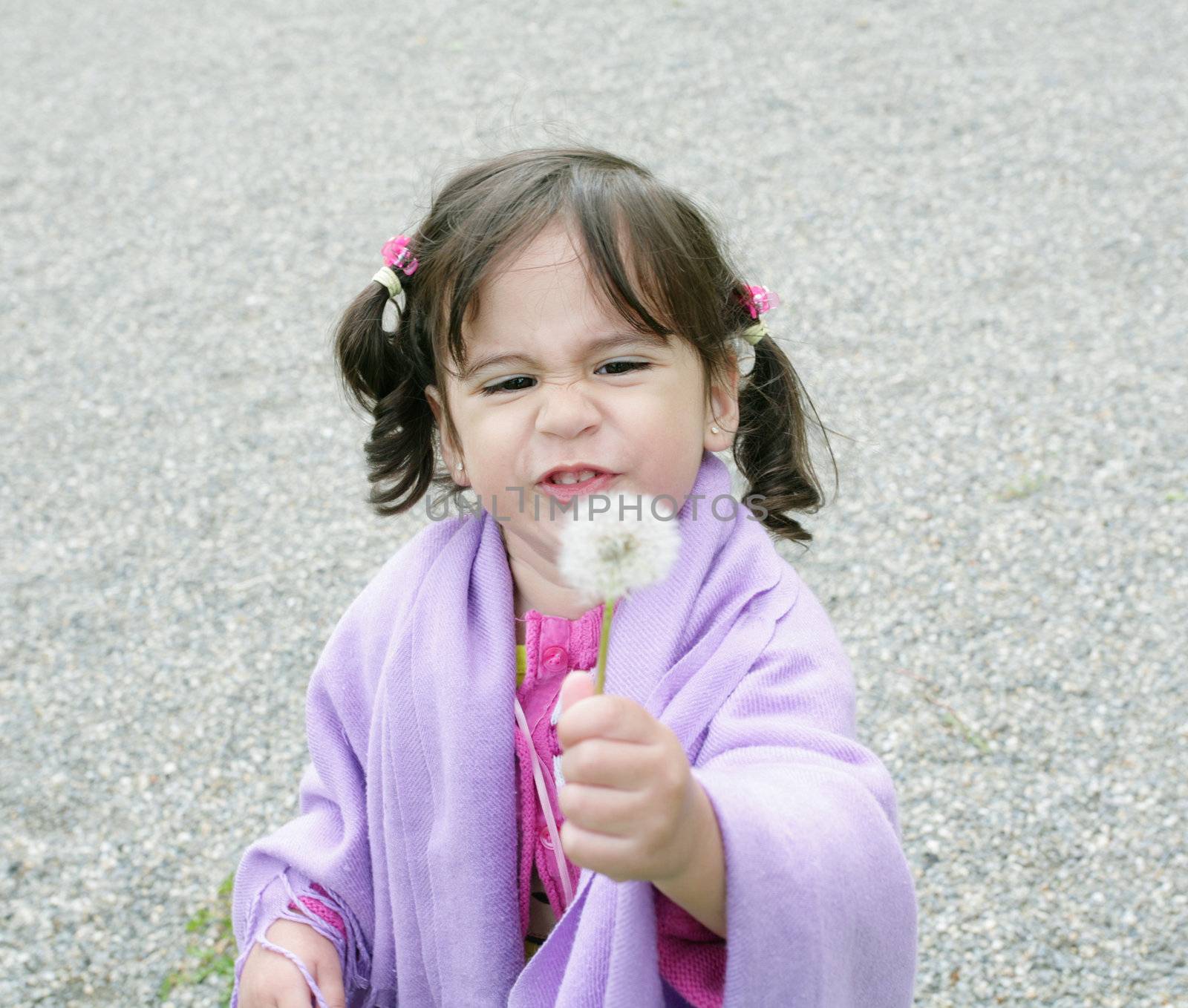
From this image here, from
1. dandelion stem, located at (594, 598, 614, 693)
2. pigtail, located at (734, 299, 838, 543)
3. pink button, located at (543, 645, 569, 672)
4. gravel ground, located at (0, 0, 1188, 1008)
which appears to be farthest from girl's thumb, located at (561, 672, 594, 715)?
gravel ground, located at (0, 0, 1188, 1008)

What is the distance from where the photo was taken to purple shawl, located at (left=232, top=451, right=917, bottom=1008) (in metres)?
1.22

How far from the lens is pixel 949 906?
96.7 inches

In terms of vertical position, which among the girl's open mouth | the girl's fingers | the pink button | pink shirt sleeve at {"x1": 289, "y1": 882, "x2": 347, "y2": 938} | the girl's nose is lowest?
the girl's fingers

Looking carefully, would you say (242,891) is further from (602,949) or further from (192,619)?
(192,619)

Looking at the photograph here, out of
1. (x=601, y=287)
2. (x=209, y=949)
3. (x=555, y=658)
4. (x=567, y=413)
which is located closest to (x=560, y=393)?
(x=567, y=413)

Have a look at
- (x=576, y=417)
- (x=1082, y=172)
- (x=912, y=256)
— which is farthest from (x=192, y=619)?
(x=1082, y=172)

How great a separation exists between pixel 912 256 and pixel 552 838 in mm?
3653

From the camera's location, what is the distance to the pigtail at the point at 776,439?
2.00 metres

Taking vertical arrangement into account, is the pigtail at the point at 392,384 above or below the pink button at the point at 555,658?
above

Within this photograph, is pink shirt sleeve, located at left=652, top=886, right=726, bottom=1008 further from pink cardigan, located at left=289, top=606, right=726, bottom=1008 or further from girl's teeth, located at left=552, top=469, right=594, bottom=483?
girl's teeth, located at left=552, top=469, right=594, bottom=483

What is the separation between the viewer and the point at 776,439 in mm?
2029

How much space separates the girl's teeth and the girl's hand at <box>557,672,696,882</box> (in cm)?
48

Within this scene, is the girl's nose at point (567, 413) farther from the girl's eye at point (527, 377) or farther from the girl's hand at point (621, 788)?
the girl's hand at point (621, 788)

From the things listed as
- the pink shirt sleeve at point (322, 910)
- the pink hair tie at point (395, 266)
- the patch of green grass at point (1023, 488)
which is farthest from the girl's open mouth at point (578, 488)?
the patch of green grass at point (1023, 488)
